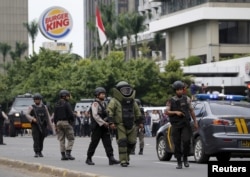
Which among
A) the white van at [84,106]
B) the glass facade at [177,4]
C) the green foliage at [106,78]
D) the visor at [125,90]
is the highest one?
the glass facade at [177,4]

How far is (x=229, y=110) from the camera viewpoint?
1969 centimetres

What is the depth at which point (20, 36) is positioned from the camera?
179 metres

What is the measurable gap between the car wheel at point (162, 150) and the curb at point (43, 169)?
11.8ft

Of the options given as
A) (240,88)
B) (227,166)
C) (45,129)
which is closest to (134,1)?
(240,88)

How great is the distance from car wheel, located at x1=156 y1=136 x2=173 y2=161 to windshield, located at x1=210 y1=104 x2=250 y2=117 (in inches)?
78.3

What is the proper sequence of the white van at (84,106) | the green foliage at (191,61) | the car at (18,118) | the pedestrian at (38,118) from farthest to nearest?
the green foliage at (191,61) → the white van at (84,106) → the car at (18,118) → the pedestrian at (38,118)

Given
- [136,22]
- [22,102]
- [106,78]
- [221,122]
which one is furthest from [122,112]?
[136,22]

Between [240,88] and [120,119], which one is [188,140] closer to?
[120,119]

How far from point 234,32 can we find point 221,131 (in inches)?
2849

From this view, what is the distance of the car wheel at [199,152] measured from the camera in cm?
1994

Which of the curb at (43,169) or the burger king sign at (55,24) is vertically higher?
the burger king sign at (55,24)

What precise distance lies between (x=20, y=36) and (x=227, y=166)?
17123 cm

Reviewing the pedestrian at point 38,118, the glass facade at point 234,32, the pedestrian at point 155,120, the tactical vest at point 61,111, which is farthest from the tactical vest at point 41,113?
the glass facade at point 234,32

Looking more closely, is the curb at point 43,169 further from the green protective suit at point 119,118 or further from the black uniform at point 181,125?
the black uniform at point 181,125
